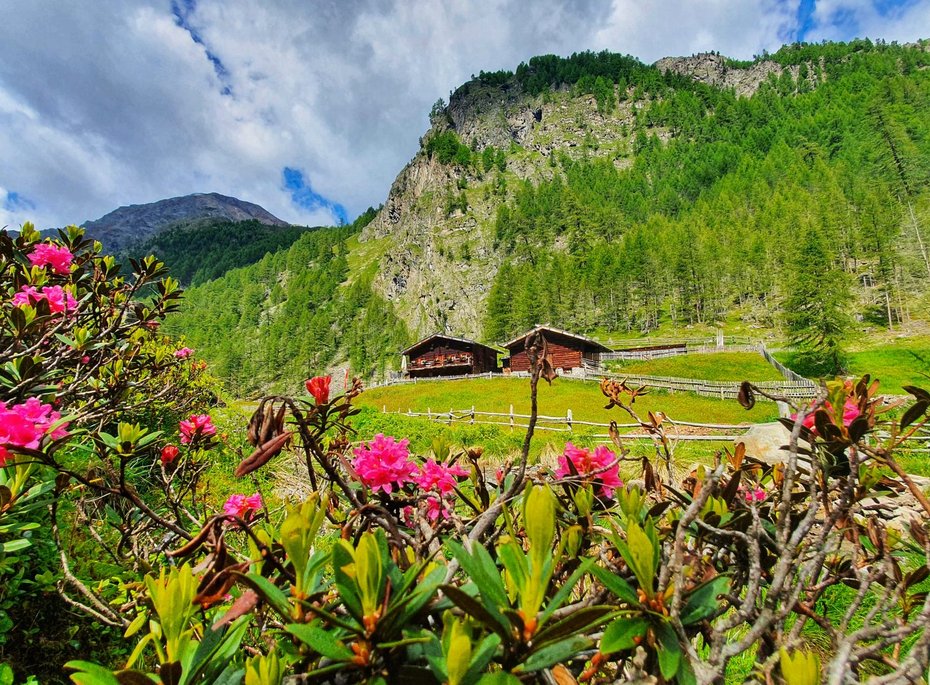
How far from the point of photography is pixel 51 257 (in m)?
3.27

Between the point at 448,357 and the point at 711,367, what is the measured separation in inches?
939

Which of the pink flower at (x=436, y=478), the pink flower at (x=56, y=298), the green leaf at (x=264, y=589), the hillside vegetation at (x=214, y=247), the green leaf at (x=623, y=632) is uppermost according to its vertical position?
the hillside vegetation at (x=214, y=247)

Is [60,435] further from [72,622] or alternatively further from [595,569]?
[595,569]

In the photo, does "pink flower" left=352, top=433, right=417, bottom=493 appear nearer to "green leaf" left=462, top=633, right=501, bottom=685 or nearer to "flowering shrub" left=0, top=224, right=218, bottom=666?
"flowering shrub" left=0, top=224, right=218, bottom=666

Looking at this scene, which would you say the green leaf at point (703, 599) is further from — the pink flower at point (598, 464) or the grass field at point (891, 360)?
the grass field at point (891, 360)

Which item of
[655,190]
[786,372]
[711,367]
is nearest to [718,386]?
[786,372]

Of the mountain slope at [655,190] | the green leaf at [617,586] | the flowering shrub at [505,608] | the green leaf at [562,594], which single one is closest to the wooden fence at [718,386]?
the flowering shrub at [505,608]

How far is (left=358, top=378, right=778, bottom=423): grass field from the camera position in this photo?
69.3 feet

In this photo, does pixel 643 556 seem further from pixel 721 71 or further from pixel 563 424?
pixel 721 71

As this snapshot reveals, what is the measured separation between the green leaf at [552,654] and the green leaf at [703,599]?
0.96ft

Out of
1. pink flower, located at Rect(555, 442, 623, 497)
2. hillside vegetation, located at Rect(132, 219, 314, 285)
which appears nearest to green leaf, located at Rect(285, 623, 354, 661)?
pink flower, located at Rect(555, 442, 623, 497)

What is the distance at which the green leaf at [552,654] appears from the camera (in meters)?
0.57

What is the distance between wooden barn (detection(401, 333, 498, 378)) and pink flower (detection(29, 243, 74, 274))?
39403 millimetres

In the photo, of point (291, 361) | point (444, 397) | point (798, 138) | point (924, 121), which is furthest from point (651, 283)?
point (291, 361)
